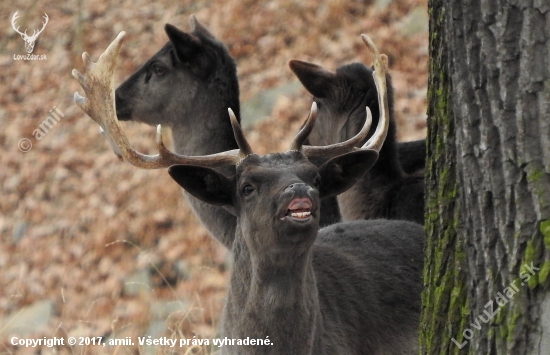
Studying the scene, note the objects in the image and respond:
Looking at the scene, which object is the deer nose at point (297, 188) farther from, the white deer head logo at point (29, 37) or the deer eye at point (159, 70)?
the white deer head logo at point (29, 37)

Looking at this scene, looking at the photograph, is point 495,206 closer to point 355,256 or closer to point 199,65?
point 355,256

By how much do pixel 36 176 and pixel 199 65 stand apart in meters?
5.99

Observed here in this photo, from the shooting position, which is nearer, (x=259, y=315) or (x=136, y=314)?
(x=259, y=315)

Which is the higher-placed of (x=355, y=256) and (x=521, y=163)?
(x=521, y=163)

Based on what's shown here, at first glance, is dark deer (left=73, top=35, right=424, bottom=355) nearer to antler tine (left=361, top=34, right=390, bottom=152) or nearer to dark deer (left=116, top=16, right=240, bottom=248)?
antler tine (left=361, top=34, right=390, bottom=152)

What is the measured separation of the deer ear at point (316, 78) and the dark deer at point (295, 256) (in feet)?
5.27

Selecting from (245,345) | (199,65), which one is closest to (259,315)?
(245,345)

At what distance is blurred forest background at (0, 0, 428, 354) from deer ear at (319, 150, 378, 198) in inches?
178

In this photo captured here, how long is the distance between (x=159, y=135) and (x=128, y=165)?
8010 millimetres

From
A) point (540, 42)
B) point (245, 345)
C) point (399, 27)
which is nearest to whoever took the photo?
point (540, 42)

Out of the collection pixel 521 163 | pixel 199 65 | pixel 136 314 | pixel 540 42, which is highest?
pixel 199 65

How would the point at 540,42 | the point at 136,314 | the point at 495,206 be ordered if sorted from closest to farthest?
1. the point at 540,42
2. the point at 495,206
3. the point at 136,314

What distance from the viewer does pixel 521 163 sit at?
339 centimetres

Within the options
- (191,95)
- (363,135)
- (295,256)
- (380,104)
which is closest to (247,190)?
(295,256)
